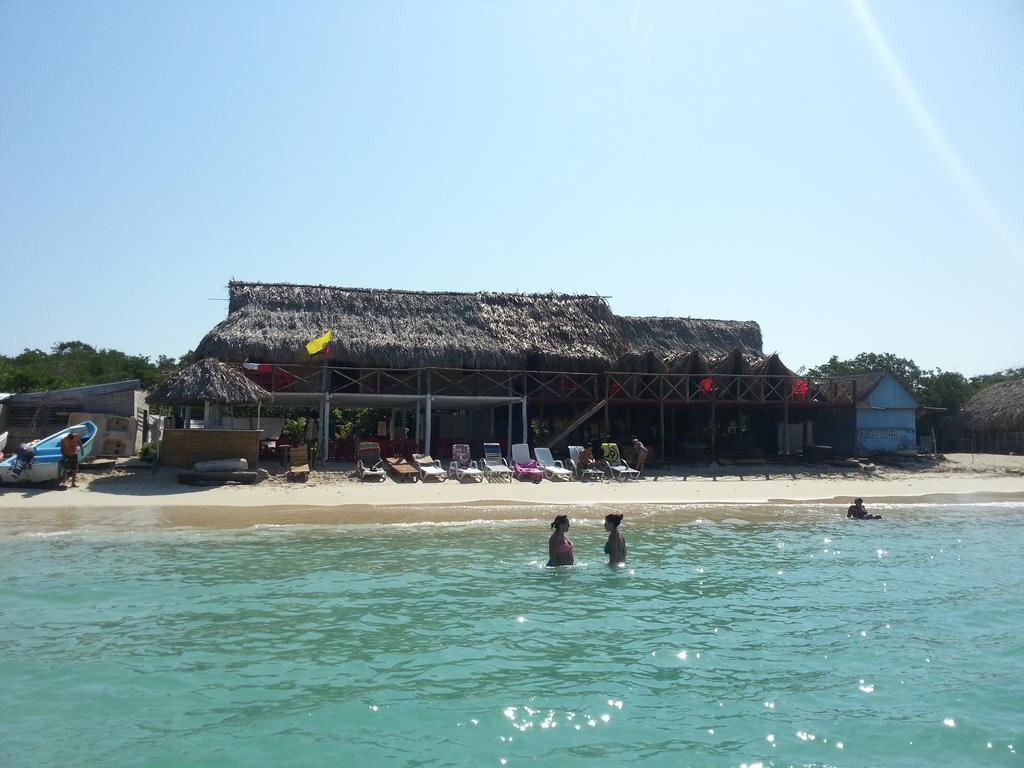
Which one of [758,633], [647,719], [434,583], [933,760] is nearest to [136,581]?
[434,583]

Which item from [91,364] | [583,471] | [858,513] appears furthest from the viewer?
[91,364]

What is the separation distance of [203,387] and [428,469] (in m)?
5.14

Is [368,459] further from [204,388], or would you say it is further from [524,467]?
[204,388]

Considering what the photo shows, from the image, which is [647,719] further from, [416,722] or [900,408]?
[900,408]

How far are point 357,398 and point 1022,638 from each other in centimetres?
1564

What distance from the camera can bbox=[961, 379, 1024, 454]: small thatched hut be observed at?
28477 mm

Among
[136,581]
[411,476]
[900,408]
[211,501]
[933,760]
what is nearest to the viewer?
[933,760]

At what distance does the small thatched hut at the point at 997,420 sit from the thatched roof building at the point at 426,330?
14.6 meters

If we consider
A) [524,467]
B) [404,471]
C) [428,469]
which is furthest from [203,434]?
[524,467]

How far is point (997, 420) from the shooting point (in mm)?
28922

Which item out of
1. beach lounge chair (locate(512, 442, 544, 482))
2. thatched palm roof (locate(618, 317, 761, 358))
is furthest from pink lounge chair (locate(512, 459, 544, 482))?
thatched palm roof (locate(618, 317, 761, 358))

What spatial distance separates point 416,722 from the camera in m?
5.13

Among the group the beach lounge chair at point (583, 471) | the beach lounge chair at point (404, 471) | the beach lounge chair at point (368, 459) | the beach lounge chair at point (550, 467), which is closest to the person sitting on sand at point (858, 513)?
the beach lounge chair at point (583, 471)

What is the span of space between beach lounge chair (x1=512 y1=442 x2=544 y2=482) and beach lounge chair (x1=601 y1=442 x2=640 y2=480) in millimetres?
1916
